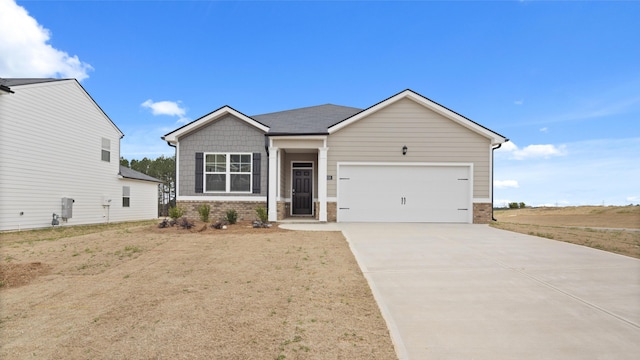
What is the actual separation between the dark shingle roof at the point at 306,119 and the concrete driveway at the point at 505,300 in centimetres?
700

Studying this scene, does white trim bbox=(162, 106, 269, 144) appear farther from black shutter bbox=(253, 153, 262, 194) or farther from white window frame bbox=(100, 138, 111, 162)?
white window frame bbox=(100, 138, 111, 162)

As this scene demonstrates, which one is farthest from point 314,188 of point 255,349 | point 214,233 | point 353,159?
point 255,349

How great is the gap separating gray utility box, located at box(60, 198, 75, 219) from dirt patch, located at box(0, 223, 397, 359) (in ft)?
31.1

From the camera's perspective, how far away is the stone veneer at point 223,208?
45.8ft

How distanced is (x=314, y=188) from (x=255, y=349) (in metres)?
12.6

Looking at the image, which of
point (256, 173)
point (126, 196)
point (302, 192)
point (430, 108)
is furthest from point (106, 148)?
point (430, 108)

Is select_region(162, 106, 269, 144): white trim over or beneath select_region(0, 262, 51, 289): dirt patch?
over

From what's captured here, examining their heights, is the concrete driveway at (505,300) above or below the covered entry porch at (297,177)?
below

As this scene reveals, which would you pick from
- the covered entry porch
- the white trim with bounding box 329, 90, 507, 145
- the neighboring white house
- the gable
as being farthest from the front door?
the gable

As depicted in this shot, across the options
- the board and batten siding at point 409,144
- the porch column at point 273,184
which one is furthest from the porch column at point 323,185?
the porch column at point 273,184

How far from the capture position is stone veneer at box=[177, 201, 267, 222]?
13.9m

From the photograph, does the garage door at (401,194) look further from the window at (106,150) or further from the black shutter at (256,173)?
the window at (106,150)

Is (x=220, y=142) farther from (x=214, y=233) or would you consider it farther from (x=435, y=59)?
(x=435, y=59)

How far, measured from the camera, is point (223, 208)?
13984 millimetres
